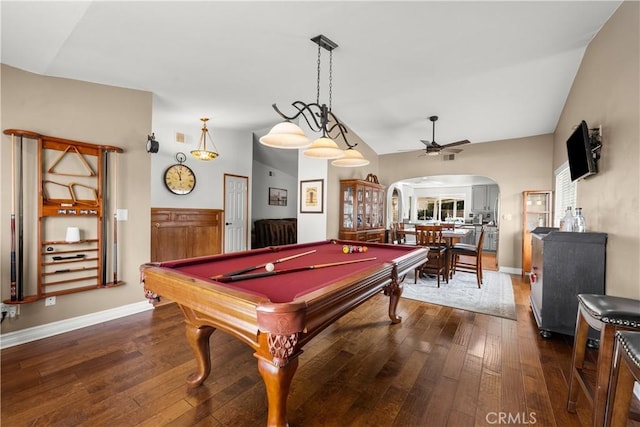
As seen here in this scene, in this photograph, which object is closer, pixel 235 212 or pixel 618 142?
pixel 618 142

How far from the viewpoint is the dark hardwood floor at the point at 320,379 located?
1.59 m

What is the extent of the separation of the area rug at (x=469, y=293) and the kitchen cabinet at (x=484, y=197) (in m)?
5.21

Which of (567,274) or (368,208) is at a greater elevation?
(368,208)

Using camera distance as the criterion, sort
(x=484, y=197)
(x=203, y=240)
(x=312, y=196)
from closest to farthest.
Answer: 1. (x=203, y=240)
2. (x=312, y=196)
3. (x=484, y=197)

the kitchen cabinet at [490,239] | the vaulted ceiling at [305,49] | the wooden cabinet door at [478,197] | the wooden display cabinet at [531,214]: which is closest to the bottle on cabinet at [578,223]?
the vaulted ceiling at [305,49]

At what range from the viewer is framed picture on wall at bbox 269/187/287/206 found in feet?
26.0

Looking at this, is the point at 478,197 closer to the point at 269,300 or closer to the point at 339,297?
the point at 339,297

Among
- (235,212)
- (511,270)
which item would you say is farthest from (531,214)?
(235,212)

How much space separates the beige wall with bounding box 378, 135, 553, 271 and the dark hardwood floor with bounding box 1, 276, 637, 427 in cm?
331

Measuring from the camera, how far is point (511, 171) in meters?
5.56

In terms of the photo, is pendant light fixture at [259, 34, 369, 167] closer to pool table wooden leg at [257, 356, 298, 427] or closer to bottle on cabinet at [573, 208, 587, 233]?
pool table wooden leg at [257, 356, 298, 427]

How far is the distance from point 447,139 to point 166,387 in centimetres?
610

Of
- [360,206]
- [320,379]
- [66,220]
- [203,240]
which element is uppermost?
[360,206]

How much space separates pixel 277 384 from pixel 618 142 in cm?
316
